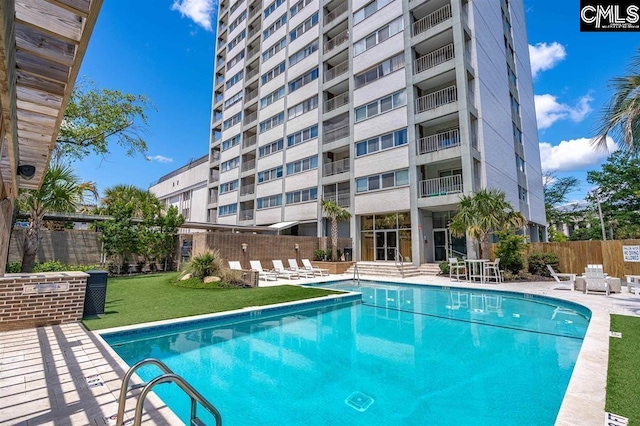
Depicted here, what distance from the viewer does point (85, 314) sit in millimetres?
7219

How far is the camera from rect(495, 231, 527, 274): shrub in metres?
16.4

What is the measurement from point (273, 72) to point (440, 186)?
22.5 metres

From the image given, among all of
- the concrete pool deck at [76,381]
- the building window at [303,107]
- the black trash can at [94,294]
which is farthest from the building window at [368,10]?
the black trash can at [94,294]

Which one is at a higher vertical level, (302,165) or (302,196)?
(302,165)

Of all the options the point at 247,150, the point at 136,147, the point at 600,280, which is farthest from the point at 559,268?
the point at 247,150

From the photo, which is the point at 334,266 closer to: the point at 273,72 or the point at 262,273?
the point at 262,273

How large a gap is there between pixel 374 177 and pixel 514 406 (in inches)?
768

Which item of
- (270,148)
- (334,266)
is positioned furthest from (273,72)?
(334,266)

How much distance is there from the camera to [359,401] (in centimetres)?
426

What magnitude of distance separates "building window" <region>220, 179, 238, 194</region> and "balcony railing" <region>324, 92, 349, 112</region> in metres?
14.8

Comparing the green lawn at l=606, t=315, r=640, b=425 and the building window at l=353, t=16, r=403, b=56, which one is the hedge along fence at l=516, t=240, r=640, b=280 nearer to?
the green lawn at l=606, t=315, r=640, b=425

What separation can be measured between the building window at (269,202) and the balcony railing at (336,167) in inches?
236

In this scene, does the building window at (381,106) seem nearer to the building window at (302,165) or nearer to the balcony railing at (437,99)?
the balcony railing at (437,99)

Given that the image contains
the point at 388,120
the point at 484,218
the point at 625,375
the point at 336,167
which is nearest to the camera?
the point at 625,375
